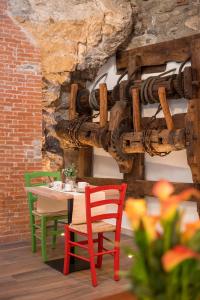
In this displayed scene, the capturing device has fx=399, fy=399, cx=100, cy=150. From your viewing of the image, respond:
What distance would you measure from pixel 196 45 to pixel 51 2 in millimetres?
2052

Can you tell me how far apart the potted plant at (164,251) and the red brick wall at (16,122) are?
412cm

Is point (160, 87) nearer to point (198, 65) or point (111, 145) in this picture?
point (198, 65)

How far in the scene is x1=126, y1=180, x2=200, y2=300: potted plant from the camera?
41.5 inches

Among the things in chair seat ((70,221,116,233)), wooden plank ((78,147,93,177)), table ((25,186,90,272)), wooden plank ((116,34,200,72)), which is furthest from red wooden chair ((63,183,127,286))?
wooden plank ((78,147,93,177))

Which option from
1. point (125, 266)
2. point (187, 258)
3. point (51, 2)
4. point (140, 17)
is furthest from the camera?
point (140, 17)

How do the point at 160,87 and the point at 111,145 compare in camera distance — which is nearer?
the point at 160,87

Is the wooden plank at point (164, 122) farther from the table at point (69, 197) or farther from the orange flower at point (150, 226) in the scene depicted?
the orange flower at point (150, 226)

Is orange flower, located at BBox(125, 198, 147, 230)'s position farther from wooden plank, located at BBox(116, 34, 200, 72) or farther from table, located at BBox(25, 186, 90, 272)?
wooden plank, located at BBox(116, 34, 200, 72)

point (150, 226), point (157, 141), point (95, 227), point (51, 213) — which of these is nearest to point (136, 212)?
point (150, 226)

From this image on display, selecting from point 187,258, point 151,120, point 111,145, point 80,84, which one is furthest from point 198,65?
point 187,258

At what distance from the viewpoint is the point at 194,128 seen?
4.37 metres

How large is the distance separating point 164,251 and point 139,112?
4.00 metres

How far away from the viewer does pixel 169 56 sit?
491 centimetres

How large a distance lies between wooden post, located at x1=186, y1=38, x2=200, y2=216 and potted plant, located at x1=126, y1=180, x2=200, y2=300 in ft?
10.8
